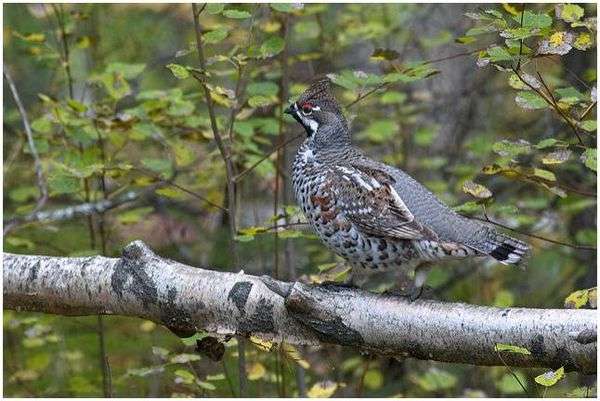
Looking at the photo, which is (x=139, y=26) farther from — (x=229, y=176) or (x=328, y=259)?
(x=229, y=176)

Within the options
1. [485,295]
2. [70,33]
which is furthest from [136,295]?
[485,295]

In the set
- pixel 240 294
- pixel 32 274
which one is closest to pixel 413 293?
pixel 240 294

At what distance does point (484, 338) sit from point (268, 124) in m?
2.05

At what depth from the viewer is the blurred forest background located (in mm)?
3779

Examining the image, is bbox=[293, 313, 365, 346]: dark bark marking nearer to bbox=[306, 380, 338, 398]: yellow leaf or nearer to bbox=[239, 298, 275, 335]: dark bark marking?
bbox=[239, 298, 275, 335]: dark bark marking

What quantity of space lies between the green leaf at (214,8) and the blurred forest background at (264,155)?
0.01m

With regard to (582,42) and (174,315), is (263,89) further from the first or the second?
(582,42)

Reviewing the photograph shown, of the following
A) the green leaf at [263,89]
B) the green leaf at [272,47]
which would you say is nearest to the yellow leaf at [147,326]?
the green leaf at [263,89]

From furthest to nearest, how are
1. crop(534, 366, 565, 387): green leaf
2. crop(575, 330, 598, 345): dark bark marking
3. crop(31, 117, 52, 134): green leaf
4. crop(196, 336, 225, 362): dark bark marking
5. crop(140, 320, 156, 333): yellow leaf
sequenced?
crop(140, 320, 156, 333): yellow leaf, crop(31, 117, 52, 134): green leaf, crop(196, 336, 225, 362): dark bark marking, crop(575, 330, 598, 345): dark bark marking, crop(534, 366, 565, 387): green leaf

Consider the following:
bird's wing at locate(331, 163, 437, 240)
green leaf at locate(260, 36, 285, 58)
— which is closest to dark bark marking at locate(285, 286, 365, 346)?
bird's wing at locate(331, 163, 437, 240)

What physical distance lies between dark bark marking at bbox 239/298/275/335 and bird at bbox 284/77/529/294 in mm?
562

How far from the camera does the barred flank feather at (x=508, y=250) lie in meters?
3.54

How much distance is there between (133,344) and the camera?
5.85 metres

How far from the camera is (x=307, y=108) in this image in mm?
4207
